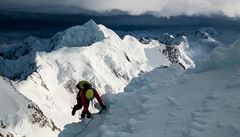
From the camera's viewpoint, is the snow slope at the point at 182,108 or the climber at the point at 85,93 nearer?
the snow slope at the point at 182,108

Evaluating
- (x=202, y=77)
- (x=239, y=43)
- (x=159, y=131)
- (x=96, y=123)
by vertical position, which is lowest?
(x=96, y=123)

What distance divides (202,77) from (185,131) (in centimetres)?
696

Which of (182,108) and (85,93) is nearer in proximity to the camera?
(182,108)

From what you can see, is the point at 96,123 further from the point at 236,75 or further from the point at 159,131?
the point at 236,75

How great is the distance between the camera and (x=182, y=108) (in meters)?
24.8

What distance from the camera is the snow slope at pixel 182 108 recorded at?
2248 centimetres

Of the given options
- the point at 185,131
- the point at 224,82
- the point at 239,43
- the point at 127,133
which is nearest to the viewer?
the point at 185,131

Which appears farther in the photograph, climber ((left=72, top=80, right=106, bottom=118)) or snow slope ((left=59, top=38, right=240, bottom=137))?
climber ((left=72, top=80, right=106, bottom=118))

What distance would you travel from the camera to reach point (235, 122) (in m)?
22.2

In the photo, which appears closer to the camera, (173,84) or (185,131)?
(185,131)

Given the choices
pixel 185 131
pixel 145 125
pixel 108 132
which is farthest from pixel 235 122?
pixel 108 132

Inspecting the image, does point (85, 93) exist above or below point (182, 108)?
below

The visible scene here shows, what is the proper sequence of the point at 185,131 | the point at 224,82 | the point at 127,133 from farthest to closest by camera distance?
the point at 224,82
the point at 127,133
the point at 185,131

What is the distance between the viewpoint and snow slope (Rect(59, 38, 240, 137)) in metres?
22.5
